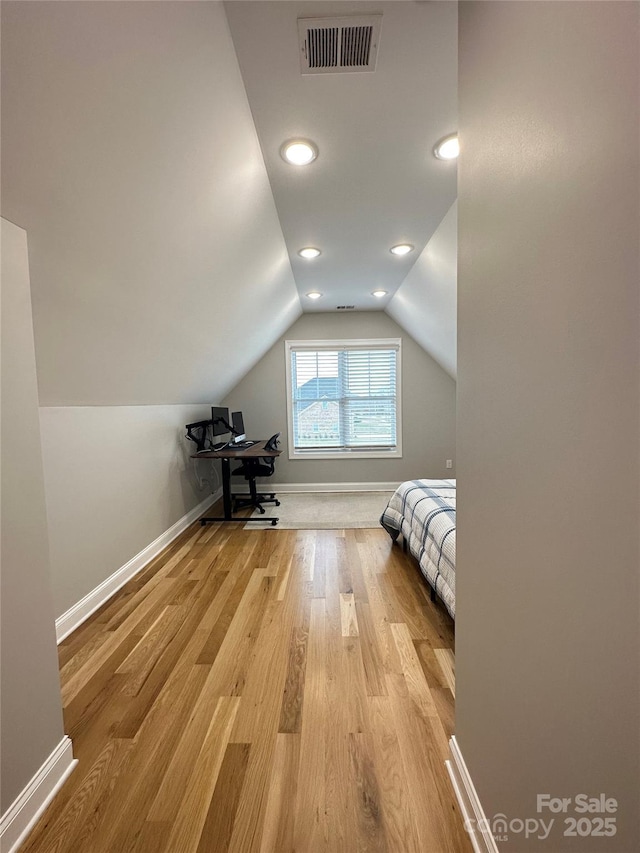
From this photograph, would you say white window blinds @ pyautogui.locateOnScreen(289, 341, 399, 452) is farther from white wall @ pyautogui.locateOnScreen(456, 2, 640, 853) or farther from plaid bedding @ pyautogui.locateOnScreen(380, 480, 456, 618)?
white wall @ pyautogui.locateOnScreen(456, 2, 640, 853)

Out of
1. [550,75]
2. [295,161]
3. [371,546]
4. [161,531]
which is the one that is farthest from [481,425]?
[161,531]

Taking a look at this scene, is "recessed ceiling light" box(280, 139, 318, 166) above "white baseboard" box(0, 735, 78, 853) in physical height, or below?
above

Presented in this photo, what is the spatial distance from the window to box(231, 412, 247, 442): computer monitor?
769 mm

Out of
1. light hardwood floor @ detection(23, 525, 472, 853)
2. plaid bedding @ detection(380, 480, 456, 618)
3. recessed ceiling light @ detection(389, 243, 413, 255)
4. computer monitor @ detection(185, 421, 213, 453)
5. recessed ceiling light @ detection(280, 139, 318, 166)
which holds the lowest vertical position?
light hardwood floor @ detection(23, 525, 472, 853)

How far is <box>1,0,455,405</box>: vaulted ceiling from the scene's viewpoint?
995mm

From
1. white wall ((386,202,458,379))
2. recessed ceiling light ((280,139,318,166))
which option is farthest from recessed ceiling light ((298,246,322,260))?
recessed ceiling light ((280,139,318,166))

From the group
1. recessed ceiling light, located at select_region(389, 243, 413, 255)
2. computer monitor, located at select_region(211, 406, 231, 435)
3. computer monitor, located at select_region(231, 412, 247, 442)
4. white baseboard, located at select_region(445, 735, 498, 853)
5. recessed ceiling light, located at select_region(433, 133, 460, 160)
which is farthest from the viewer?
computer monitor, located at select_region(231, 412, 247, 442)

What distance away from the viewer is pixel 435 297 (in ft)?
11.1

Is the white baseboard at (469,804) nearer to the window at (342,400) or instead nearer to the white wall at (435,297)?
the white wall at (435,297)

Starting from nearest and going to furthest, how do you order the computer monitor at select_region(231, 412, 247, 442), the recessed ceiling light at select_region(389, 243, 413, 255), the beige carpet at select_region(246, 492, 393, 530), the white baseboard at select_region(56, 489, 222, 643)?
1. the white baseboard at select_region(56, 489, 222, 643)
2. the recessed ceiling light at select_region(389, 243, 413, 255)
3. the beige carpet at select_region(246, 492, 393, 530)
4. the computer monitor at select_region(231, 412, 247, 442)

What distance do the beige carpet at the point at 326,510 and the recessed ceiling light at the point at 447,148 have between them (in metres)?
3.15

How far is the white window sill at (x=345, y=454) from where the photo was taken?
17.0 feet

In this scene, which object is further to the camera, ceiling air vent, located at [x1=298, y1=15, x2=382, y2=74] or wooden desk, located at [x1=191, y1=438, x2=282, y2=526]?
wooden desk, located at [x1=191, y1=438, x2=282, y2=526]

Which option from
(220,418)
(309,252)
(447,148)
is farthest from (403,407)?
(447,148)
